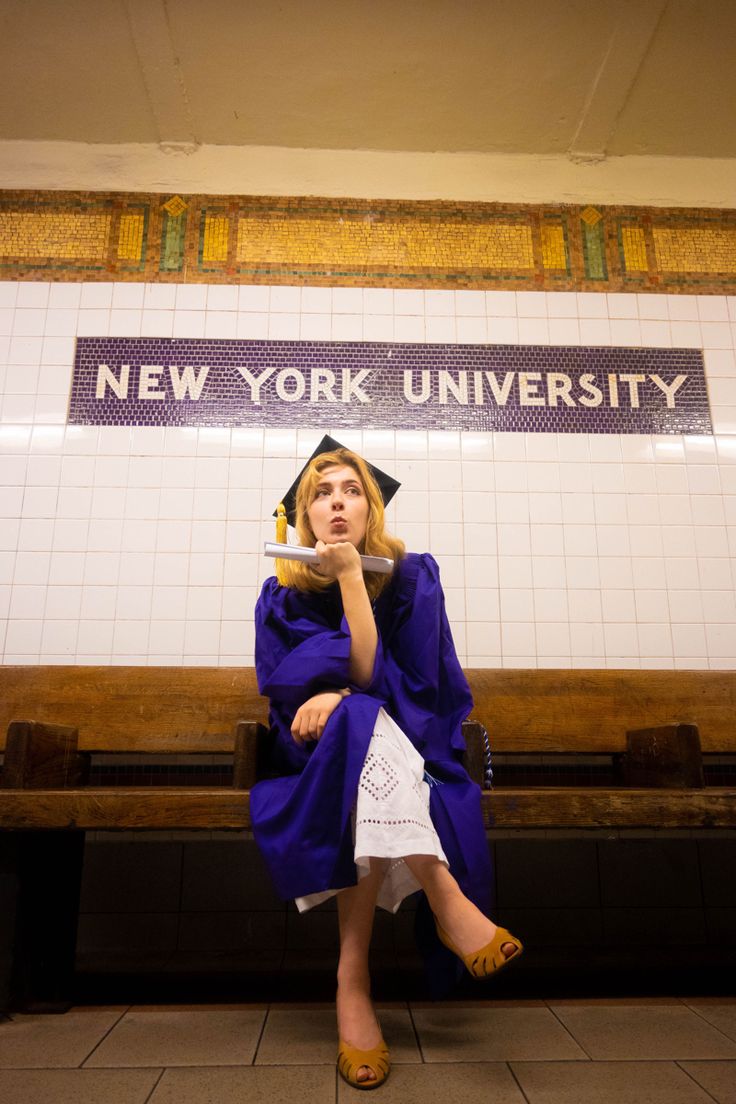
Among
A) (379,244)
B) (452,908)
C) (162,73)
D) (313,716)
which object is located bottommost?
(452,908)

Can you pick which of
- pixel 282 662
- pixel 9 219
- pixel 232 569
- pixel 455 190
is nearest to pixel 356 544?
pixel 282 662

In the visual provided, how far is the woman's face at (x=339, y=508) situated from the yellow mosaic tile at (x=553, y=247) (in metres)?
2.18

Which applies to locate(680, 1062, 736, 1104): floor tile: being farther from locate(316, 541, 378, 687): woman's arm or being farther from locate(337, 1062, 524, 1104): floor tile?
locate(316, 541, 378, 687): woman's arm

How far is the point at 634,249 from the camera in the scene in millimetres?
3797

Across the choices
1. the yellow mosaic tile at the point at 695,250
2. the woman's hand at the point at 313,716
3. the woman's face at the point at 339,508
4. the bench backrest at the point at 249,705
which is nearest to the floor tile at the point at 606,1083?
the woman's hand at the point at 313,716

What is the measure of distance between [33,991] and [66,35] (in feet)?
12.2

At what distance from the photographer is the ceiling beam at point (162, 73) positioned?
10.6 feet

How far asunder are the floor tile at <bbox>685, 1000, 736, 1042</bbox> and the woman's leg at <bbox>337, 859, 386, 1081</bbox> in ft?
2.84

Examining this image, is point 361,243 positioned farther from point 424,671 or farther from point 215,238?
point 424,671

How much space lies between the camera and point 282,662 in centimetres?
189

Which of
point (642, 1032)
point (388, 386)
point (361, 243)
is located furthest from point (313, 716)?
point (361, 243)

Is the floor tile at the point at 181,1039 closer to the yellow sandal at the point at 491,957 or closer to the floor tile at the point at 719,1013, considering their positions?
the yellow sandal at the point at 491,957

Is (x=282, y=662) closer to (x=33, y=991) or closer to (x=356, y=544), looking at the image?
(x=356, y=544)

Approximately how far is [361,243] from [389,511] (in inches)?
55.5
